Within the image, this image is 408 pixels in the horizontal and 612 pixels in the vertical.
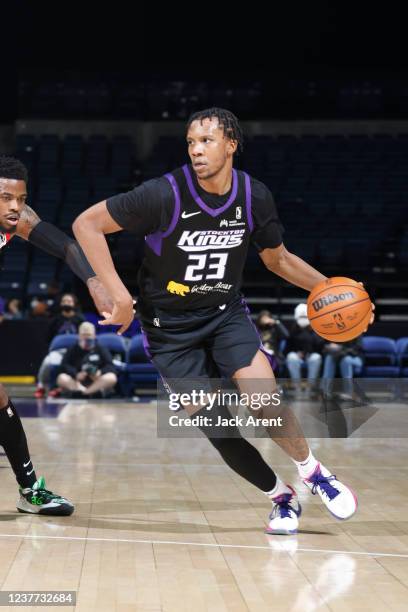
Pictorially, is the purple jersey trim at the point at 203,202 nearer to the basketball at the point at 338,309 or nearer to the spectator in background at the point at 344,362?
the basketball at the point at 338,309

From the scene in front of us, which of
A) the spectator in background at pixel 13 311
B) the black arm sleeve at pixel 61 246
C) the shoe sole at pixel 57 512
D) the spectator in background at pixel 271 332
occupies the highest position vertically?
the black arm sleeve at pixel 61 246

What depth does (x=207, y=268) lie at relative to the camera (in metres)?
4.52

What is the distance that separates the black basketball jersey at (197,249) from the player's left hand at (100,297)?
0.24 metres

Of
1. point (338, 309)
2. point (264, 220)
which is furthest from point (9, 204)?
Answer: point (338, 309)

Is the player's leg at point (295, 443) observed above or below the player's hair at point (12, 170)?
below

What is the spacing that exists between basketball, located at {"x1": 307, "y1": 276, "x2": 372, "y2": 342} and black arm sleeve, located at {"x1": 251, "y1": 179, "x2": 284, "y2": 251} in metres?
0.33

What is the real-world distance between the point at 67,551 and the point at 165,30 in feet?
60.6

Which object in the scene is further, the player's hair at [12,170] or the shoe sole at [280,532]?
the player's hair at [12,170]

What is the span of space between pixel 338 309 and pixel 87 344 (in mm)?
→ 8176

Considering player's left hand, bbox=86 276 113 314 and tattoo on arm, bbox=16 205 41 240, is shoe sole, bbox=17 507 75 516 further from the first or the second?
tattoo on arm, bbox=16 205 41 240

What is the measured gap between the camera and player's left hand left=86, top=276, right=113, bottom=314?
14.6ft

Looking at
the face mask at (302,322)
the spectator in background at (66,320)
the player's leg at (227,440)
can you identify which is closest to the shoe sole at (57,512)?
the player's leg at (227,440)

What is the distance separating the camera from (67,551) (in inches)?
167

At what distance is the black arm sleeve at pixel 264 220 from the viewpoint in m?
4.61
